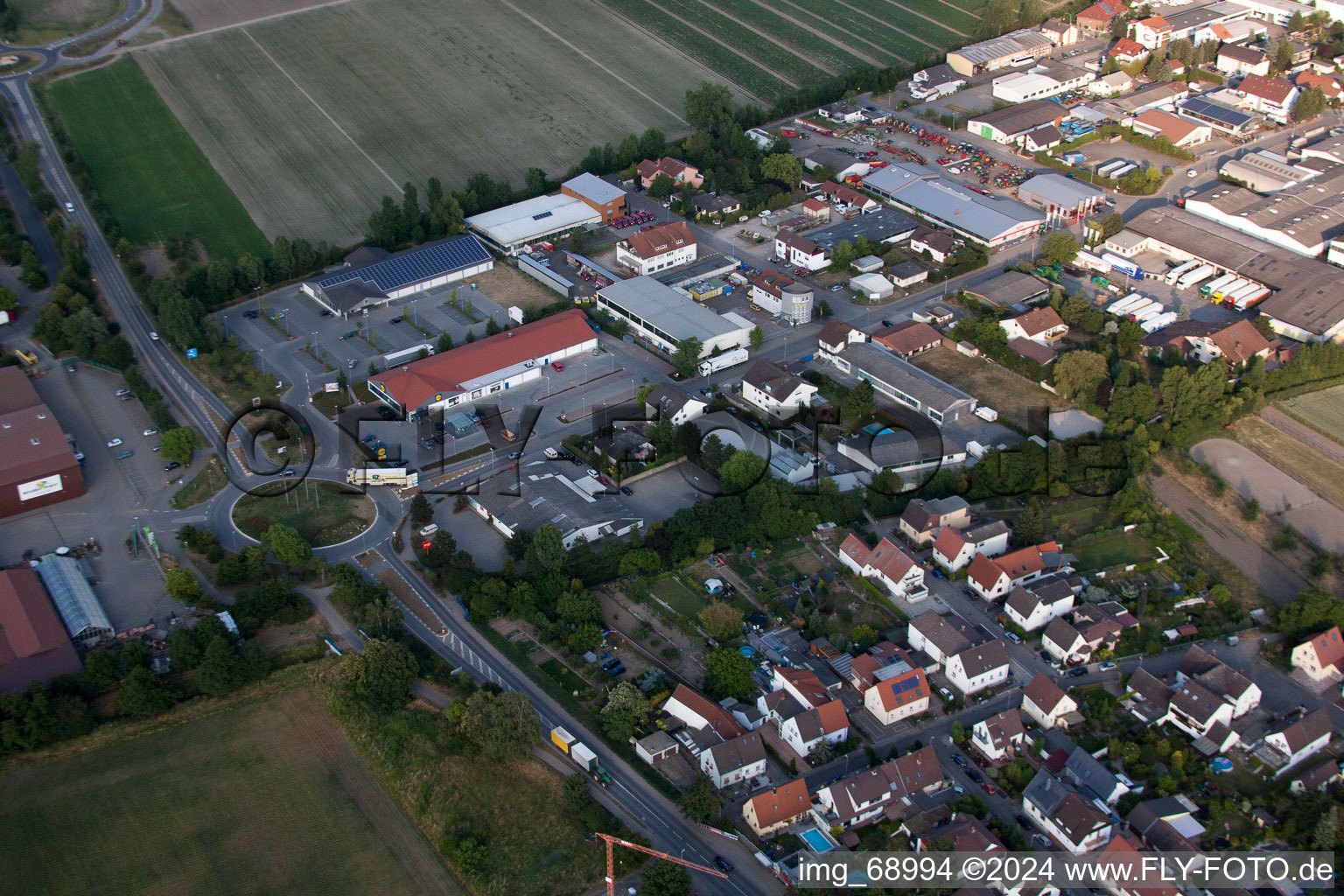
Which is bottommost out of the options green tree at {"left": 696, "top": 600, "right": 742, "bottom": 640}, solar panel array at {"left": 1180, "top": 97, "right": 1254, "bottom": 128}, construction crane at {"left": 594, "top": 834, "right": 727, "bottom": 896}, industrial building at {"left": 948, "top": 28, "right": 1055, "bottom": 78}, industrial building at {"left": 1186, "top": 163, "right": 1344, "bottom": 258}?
construction crane at {"left": 594, "top": 834, "right": 727, "bottom": 896}

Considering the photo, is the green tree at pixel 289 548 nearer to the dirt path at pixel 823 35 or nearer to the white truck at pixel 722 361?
the white truck at pixel 722 361

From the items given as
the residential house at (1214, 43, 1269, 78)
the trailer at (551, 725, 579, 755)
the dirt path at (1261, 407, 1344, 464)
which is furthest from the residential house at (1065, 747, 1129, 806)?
the residential house at (1214, 43, 1269, 78)

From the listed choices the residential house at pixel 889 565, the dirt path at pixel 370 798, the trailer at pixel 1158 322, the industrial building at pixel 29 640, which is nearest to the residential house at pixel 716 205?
the trailer at pixel 1158 322

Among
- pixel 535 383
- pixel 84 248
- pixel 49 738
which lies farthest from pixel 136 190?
pixel 49 738

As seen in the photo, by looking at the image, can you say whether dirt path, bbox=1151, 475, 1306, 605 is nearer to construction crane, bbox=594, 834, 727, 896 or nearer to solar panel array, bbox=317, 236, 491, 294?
construction crane, bbox=594, 834, 727, 896


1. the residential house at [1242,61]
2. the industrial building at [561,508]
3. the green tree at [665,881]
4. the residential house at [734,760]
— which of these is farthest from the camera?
the residential house at [1242,61]

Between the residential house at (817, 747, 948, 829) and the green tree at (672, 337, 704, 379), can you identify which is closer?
the residential house at (817, 747, 948, 829)
